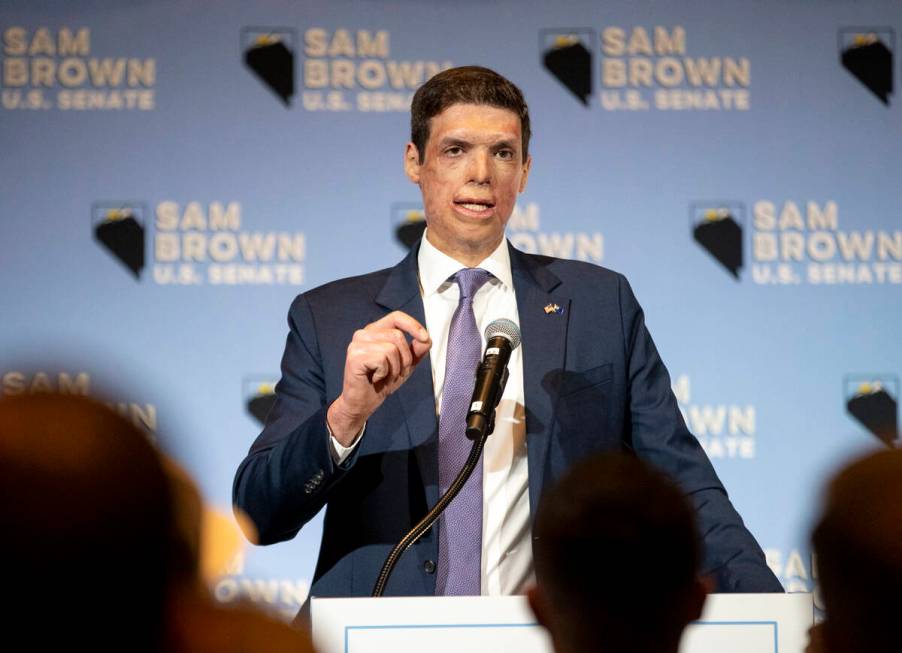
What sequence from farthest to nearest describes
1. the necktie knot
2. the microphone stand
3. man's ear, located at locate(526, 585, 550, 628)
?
the necktie knot < the microphone stand < man's ear, located at locate(526, 585, 550, 628)

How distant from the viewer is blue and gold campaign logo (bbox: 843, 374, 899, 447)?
4.09m

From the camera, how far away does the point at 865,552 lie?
2.97 ft

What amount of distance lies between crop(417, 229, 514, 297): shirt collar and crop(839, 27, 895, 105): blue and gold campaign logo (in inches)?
78.6

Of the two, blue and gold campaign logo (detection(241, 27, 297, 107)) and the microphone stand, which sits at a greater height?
blue and gold campaign logo (detection(241, 27, 297, 107))

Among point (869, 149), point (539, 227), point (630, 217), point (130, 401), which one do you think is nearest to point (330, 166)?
point (539, 227)

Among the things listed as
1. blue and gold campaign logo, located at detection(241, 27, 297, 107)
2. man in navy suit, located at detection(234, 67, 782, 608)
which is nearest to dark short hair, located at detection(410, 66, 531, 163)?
man in navy suit, located at detection(234, 67, 782, 608)

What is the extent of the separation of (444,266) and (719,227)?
5.55 ft

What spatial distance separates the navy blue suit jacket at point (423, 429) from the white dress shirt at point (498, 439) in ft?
0.11

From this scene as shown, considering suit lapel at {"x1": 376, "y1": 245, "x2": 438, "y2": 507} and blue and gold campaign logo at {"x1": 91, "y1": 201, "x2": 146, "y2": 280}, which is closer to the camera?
suit lapel at {"x1": 376, "y1": 245, "x2": 438, "y2": 507}

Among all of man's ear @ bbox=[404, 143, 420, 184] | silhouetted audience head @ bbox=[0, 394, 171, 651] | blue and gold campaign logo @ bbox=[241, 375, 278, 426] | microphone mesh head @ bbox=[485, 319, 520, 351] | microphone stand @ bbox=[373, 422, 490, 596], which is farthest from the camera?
blue and gold campaign logo @ bbox=[241, 375, 278, 426]

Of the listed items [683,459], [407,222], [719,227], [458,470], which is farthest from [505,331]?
[719,227]

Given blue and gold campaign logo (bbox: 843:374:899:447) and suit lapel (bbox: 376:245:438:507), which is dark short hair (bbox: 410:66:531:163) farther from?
blue and gold campaign logo (bbox: 843:374:899:447)

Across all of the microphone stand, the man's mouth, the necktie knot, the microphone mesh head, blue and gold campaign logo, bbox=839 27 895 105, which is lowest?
the microphone stand

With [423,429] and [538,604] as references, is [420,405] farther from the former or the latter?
[538,604]
